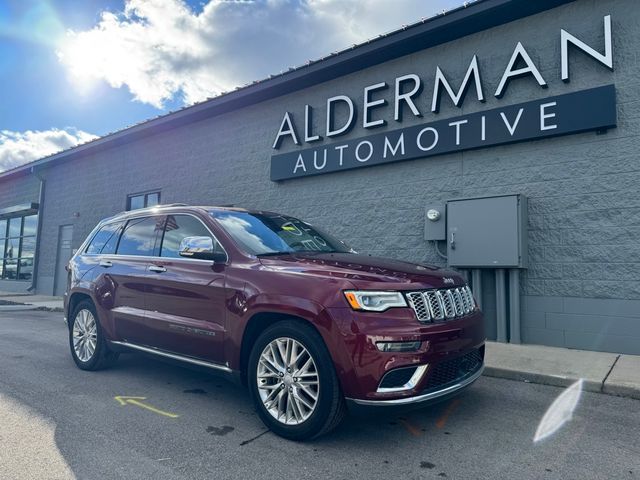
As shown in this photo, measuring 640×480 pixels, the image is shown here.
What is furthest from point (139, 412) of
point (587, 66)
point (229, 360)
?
point (587, 66)

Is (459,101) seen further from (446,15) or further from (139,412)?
(139,412)

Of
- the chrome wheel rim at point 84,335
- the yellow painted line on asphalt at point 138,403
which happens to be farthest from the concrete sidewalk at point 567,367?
the chrome wheel rim at point 84,335

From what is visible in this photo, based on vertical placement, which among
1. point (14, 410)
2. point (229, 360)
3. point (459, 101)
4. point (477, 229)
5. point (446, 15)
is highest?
point (446, 15)

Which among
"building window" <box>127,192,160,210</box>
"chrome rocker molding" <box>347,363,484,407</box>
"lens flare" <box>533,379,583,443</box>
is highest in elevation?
"building window" <box>127,192,160,210</box>

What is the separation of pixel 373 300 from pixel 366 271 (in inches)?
11.3

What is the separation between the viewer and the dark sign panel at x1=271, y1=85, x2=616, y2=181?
Result: 6.55 m

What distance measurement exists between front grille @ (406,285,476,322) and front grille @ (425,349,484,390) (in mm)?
322

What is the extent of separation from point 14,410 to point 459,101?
7.29m

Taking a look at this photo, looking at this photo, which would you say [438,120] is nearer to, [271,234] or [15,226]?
[271,234]

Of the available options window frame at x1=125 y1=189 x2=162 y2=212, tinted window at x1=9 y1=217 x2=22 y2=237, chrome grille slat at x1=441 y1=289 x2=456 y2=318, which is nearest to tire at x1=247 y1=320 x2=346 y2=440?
chrome grille slat at x1=441 y1=289 x2=456 y2=318

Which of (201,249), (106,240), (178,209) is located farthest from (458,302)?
(106,240)

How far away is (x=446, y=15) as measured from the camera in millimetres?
7676

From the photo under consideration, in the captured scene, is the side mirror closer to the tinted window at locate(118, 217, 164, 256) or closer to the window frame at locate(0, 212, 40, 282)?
the tinted window at locate(118, 217, 164, 256)

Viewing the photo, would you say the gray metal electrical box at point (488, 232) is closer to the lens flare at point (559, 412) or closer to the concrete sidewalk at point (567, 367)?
the concrete sidewalk at point (567, 367)
